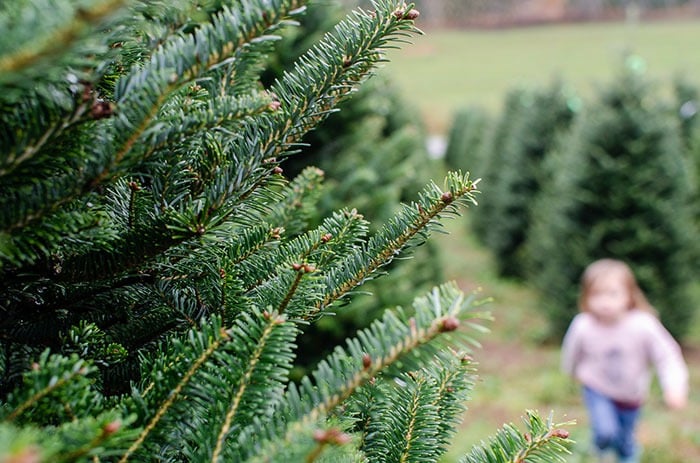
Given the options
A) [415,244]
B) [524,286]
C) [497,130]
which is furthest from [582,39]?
[415,244]

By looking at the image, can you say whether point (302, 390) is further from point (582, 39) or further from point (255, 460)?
point (582, 39)

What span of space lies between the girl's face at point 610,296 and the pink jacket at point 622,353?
0.13m

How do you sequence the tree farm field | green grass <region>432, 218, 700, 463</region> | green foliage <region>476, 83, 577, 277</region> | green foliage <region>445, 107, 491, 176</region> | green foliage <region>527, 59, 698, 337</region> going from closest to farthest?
1. green grass <region>432, 218, 700, 463</region>
2. the tree farm field
3. green foliage <region>527, 59, 698, 337</region>
4. green foliage <region>476, 83, 577, 277</region>
5. green foliage <region>445, 107, 491, 176</region>

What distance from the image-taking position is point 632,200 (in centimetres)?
891

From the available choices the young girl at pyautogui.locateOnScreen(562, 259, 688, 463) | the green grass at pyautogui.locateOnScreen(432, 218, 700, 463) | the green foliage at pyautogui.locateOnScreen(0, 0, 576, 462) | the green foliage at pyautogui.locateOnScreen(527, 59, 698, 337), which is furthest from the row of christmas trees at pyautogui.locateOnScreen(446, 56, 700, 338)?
the green foliage at pyautogui.locateOnScreen(0, 0, 576, 462)

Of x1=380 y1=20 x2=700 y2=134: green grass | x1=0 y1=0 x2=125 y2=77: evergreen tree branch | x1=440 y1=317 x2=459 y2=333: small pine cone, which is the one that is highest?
x1=0 y1=0 x2=125 y2=77: evergreen tree branch

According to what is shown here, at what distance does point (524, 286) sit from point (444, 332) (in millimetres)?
12859

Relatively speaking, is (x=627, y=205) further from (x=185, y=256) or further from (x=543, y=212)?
(x=185, y=256)

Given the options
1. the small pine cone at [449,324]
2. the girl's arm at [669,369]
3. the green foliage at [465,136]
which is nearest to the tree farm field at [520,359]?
the small pine cone at [449,324]

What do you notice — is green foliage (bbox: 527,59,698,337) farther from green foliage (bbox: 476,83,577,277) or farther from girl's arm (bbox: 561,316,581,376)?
girl's arm (bbox: 561,316,581,376)

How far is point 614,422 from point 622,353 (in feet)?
1.91

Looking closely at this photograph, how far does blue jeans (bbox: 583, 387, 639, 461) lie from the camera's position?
5.16 meters

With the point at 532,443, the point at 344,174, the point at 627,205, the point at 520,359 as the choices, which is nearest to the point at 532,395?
the point at 520,359

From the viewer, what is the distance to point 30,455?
49 cm
